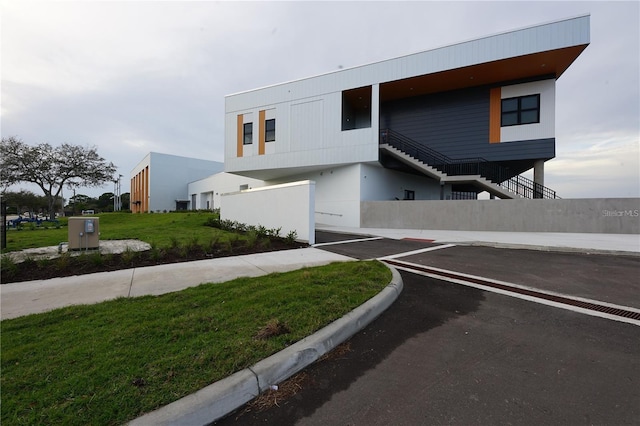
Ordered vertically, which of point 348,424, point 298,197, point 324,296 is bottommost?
point 348,424

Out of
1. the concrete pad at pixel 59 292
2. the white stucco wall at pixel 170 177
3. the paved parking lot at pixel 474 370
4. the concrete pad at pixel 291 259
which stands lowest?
the paved parking lot at pixel 474 370

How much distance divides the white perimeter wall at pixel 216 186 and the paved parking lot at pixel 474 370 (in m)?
27.0

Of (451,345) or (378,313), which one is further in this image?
(378,313)

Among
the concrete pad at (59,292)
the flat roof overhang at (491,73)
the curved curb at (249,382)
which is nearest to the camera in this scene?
the curved curb at (249,382)

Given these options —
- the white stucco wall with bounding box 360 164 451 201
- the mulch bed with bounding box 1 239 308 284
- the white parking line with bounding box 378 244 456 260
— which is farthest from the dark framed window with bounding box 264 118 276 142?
the white parking line with bounding box 378 244 456 260

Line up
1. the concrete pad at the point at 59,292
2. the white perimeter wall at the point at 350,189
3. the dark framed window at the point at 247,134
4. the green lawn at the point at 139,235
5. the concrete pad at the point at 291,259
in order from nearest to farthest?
the concrete pad at the point at 59,292
the concrete pad at the point at 291,259
the green lawn at the point at 139,235
the white perimeter wall at the point at 350,189
the dark framed window at the point at 247,134

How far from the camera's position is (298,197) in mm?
11633

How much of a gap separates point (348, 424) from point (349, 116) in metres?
23.3

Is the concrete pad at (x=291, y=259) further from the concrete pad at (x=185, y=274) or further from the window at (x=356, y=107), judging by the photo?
the window at (x=356, y=107)

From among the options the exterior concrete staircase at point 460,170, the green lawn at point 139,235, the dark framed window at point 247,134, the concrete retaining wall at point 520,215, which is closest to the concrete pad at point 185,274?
the green lawn at point 139,235

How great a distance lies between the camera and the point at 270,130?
22.7 metres

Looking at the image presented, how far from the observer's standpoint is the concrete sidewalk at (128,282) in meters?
4.55

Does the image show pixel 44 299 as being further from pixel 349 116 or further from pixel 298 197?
pixel 349 116

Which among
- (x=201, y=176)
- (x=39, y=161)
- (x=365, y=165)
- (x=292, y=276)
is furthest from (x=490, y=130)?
(x=201, y=176)
